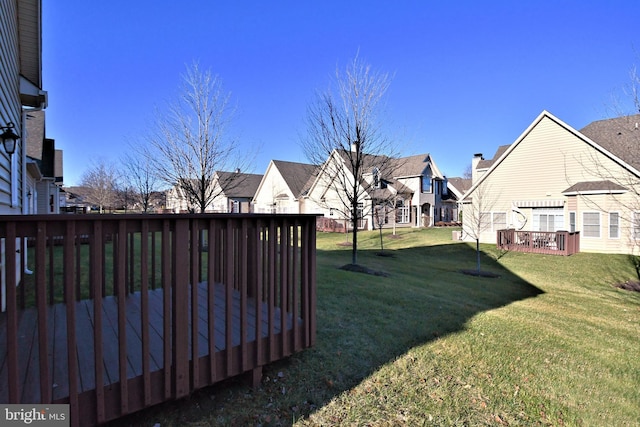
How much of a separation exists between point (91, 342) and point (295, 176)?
102ft

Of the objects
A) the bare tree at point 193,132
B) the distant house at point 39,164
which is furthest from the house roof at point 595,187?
Answer: the distant house at point 39,164

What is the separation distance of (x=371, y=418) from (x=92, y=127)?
30089 mm

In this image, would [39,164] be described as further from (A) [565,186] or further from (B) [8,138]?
(A) [565,186]

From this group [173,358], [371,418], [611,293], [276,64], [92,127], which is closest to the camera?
[173,358]

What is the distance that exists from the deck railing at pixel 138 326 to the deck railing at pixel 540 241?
16.7 meters

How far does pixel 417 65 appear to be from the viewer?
1563 cm

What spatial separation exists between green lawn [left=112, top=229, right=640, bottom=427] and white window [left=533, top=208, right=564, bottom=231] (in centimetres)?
1137

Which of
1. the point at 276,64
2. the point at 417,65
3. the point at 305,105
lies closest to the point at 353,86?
the point at 305,105

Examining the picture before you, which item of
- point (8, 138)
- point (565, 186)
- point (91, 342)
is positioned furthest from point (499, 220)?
point (8, 138)

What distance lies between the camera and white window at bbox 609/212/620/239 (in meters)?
15.8

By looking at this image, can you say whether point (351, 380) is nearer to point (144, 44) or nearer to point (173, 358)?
point (173, 358)

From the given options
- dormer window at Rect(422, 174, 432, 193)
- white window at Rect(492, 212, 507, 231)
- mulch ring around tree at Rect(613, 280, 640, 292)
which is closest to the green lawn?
mulch ring around tree at Rect(613, 280, 640, 292)

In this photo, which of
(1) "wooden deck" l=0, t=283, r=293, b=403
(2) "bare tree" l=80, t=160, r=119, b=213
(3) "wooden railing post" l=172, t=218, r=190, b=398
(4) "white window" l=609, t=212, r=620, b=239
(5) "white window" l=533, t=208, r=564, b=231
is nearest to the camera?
(1) "wooden deck" l=0, t=283, r=293, b=403

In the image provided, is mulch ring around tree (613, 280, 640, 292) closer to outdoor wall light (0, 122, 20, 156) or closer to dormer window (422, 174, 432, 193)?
outdoor wall light (0, 122, 20, 156)
